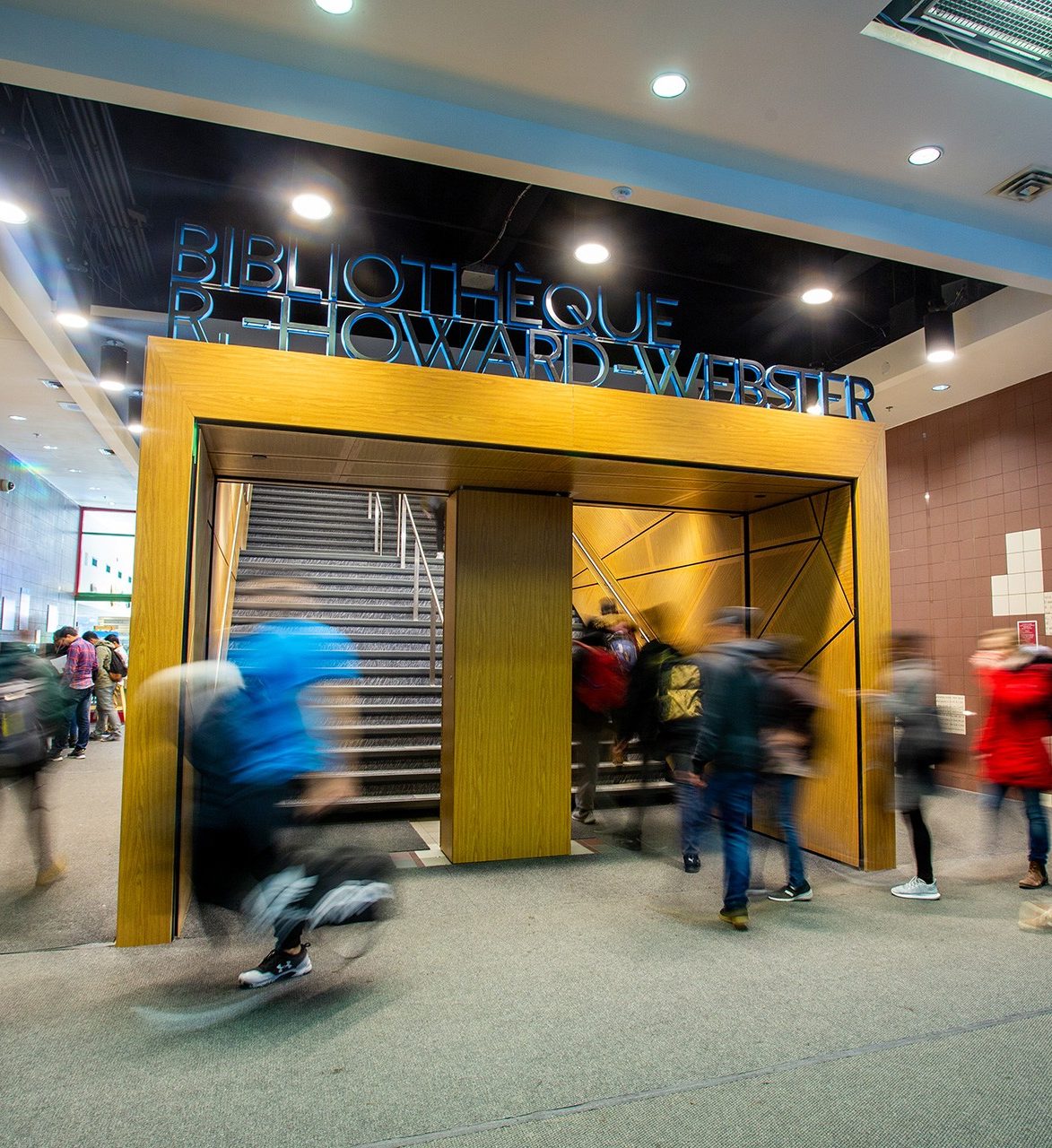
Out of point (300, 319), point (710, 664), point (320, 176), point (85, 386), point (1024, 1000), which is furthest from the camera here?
point (85, 386)

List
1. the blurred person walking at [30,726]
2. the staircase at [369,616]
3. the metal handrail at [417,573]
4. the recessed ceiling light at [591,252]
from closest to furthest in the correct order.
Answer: the blurred person walking at [30,726] → the recessed ceiling light at [591,252] → the staircase at [369,616] → the metal handrail at [417,573]

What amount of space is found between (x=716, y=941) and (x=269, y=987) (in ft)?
6.64

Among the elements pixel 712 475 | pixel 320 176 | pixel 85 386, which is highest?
pixel 320 176

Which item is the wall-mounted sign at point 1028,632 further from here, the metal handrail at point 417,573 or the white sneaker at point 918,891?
the metal handrail at point 417,573

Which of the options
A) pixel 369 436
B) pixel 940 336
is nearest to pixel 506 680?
pixel 369 436

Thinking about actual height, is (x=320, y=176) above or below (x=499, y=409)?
above

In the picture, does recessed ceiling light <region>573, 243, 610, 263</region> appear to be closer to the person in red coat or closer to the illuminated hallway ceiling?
the illuminated hallway ceiling

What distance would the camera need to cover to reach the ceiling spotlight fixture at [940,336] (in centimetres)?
645

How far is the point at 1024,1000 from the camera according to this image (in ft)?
10.4

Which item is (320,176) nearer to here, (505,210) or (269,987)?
(505,210)

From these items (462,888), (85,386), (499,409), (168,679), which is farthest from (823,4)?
(85,386)

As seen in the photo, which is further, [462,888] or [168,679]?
[462,888]

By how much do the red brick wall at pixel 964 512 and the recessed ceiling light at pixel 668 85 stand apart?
16.9 feet

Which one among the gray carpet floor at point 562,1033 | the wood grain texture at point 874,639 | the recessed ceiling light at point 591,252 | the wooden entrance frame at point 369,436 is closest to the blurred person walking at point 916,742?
the gray carpet floor at point 562,1033
